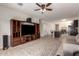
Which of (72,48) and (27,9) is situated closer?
(72,48)

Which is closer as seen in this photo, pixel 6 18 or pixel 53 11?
pixel 53 11

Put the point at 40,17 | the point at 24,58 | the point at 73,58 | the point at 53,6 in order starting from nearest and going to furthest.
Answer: the point at 73,58 → the point at 24,58 → the point at 53,6 → the point at 40,17

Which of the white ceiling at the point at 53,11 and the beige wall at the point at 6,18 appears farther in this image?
the beige wall at the point at 6,18

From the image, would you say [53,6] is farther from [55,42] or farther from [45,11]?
[55,42]

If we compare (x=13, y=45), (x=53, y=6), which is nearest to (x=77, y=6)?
(x=53, y=6)

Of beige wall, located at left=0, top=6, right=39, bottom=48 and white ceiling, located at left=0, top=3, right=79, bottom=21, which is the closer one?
white ceiling, located at left=0, top=3, right=79, bottom=21

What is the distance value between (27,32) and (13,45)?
21.5 inches

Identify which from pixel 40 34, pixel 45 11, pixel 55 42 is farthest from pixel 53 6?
pixel 55 42

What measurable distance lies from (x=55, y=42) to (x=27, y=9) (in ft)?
6.29

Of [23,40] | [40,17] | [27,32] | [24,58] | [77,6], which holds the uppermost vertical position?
[77,6]

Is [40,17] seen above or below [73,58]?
above

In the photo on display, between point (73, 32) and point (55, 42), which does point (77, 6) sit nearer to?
point (73, 32)

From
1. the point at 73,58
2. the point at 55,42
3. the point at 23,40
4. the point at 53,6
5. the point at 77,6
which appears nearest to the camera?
the point at 73,58

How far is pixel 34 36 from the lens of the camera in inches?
120
